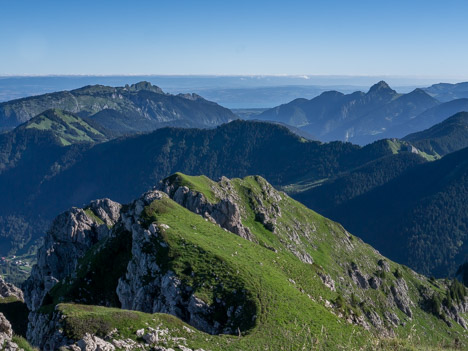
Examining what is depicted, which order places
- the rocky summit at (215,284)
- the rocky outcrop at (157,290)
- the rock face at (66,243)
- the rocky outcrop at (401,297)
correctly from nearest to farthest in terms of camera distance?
1. the rocky summit at (215,284)
2. the rocky outcrop at (157,290)
3. the rock face at (66,243)
4. the rocky outcrop at (401,297)

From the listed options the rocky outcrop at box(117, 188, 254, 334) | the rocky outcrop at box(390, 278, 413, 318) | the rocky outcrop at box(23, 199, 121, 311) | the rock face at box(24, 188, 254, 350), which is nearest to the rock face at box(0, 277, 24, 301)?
the rock face at box(24, 188, 254, 350)

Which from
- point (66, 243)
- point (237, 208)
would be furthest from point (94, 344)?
point (66, 243)

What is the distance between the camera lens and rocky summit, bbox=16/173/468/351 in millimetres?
37469

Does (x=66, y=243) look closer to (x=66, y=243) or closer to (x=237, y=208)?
(x=66, y=243)

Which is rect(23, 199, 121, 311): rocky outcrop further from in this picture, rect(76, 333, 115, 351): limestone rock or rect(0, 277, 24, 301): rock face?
rect(76, 333, 115, 351): limestone rock

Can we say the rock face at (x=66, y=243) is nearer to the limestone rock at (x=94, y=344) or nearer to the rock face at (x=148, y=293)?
the rock face at (x=148, y=293)

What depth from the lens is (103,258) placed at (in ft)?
222

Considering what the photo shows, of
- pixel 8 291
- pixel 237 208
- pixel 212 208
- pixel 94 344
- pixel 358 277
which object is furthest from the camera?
pixel 358 277

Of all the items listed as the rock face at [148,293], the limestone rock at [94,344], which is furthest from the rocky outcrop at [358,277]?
the limestone rock at [94,344]

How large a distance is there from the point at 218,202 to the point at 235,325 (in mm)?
51920

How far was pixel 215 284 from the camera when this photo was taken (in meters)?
52.5

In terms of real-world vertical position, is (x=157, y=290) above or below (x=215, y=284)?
below

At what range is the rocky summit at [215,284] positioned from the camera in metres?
37.5

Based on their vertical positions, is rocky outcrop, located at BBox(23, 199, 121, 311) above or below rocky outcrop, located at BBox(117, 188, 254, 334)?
below
